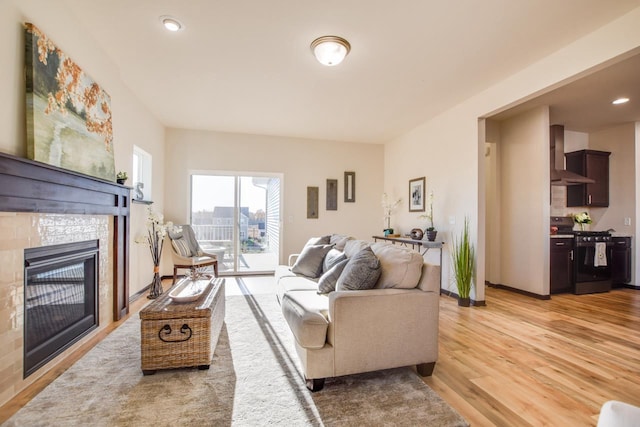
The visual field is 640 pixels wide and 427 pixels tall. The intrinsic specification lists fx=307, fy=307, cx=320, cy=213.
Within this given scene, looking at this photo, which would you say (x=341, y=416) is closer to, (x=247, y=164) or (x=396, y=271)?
(x=396, y=271)

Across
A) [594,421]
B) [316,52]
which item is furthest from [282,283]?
[594,421]

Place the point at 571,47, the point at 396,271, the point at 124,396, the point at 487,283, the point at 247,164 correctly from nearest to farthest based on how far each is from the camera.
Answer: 1. the point at 124,396
2. the point at 396,271
3. the point at 571,47
4. the point at 487,283
5. the point at 247,164

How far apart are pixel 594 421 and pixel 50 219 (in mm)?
3696

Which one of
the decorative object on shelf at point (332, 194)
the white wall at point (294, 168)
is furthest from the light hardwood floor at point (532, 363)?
the decorative object on shelf at point (332, 194)

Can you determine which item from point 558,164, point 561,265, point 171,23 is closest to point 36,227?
point 171,23

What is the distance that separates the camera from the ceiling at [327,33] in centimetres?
236

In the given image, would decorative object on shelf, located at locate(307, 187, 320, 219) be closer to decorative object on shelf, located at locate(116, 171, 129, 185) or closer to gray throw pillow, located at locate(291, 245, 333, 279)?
gray throw pillow, located at locate(291, 245, 333, 279)

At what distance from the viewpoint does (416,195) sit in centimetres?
542

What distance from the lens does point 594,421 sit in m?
1.70

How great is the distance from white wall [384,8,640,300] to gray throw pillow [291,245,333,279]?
2.02 metres

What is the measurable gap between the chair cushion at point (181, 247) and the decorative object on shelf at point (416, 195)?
3.90 meters

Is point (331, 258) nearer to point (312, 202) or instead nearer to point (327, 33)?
point (327, 33)

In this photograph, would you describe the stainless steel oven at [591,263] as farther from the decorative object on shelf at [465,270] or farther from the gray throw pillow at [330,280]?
the gray throw pillow at [330,280]

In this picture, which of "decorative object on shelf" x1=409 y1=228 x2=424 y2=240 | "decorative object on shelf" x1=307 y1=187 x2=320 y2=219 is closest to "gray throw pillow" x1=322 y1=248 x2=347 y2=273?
"decorative object on shelf" x1=409 y1=228 x2=424 y2=240
